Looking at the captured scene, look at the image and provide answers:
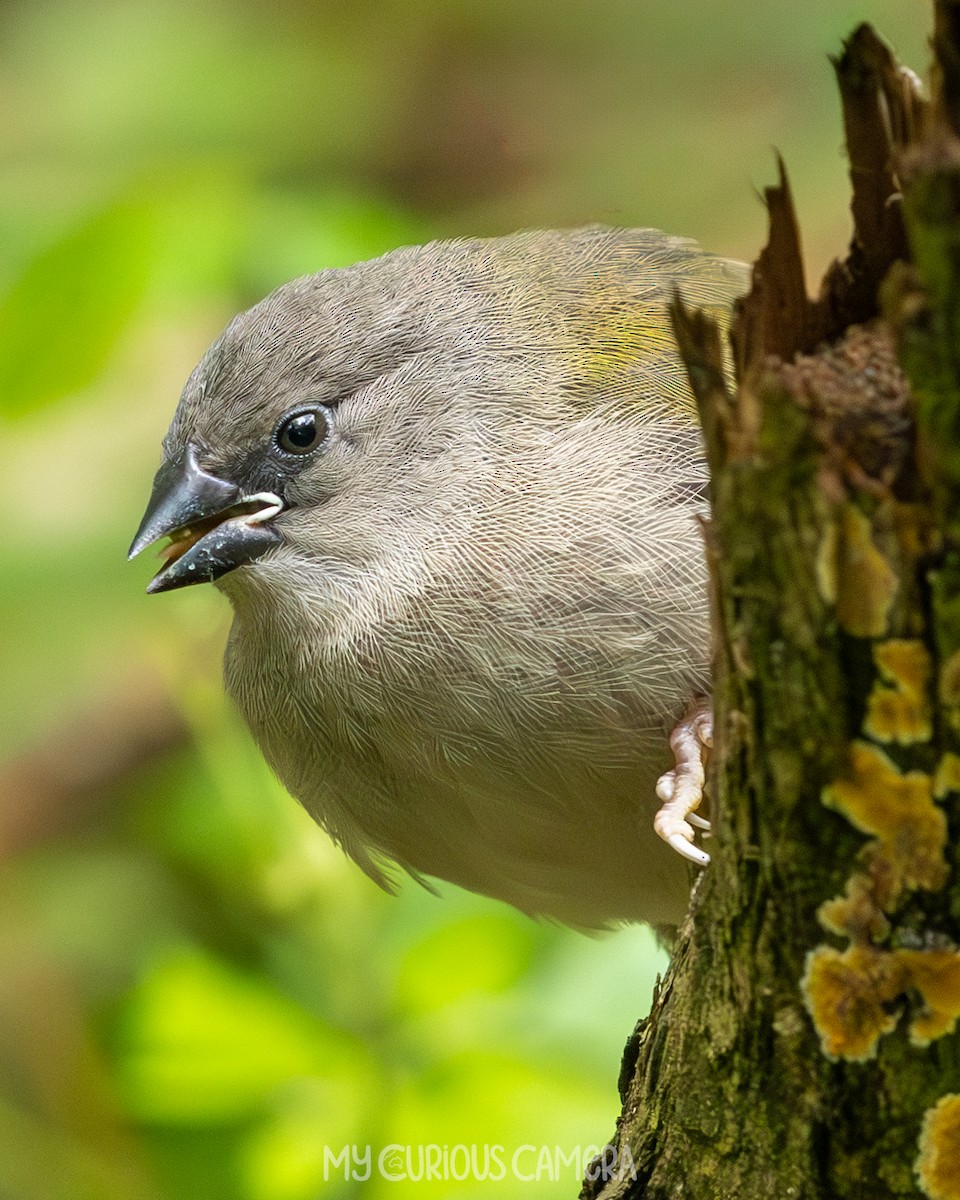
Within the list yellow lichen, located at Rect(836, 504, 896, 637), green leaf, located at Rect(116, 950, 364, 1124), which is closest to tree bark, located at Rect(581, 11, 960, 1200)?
yellow lichen, located at Rect(836, 504, 896, 637)

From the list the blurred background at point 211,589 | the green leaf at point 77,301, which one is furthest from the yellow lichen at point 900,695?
the green leaf at point 77,301

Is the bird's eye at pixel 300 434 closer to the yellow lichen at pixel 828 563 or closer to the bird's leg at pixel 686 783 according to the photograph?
the bird's leg at pixel 686 783

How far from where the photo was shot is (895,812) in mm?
1193

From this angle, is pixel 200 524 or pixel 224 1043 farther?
pixel 224 1043

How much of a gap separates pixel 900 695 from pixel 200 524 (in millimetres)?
1504

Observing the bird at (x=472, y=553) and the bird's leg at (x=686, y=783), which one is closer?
the bird's leg at (x=686, y=783)

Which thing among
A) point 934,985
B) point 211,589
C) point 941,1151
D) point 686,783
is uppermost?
point 211,589

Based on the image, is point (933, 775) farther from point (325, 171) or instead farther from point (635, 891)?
point (325, 171)

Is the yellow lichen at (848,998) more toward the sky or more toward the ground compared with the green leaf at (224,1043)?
more toward the ground

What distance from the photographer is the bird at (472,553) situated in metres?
2.03

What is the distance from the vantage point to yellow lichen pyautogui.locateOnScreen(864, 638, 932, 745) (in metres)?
1.14

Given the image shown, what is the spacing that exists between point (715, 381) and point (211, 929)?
2.73 meters

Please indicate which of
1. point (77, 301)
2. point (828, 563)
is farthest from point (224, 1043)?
point (828, 563)

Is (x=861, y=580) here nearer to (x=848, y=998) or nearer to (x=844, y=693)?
(x=844, y=693)
